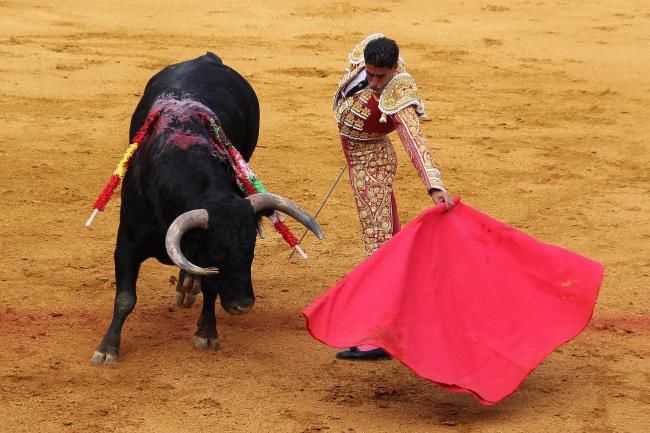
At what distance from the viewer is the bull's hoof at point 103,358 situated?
17.5ft

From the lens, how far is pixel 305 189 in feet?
26.6

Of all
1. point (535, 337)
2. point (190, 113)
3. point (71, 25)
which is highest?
point (190, 113)

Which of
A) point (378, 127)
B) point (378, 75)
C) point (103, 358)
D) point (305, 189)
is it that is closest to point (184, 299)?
point (103, 358)

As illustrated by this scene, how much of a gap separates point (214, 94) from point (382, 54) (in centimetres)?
154

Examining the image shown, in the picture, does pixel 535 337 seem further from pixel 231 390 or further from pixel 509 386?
pixel 231 390

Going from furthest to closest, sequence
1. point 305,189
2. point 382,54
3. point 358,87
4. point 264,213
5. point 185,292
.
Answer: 1. point 305,189
2. point 185,292
3. point 264,213
4. point 358,87
5. point 382,54

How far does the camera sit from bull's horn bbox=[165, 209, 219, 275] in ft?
16.1

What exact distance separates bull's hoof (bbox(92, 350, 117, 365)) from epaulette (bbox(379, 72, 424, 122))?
1588mm

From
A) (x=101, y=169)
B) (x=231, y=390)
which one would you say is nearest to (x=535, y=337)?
(x=231, y=390)

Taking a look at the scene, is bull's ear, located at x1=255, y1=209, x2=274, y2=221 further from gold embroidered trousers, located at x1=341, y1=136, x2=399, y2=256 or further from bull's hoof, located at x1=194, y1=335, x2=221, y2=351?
bull's hoof, located at x1=194, y1=335, x2=221, y2=351

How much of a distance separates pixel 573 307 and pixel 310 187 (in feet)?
11.3

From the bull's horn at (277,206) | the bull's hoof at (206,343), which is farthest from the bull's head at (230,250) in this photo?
the bull's hoof at (206,343)

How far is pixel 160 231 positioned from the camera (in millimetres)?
5434

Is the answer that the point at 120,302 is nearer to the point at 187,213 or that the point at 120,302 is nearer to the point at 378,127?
the point at 187,213
